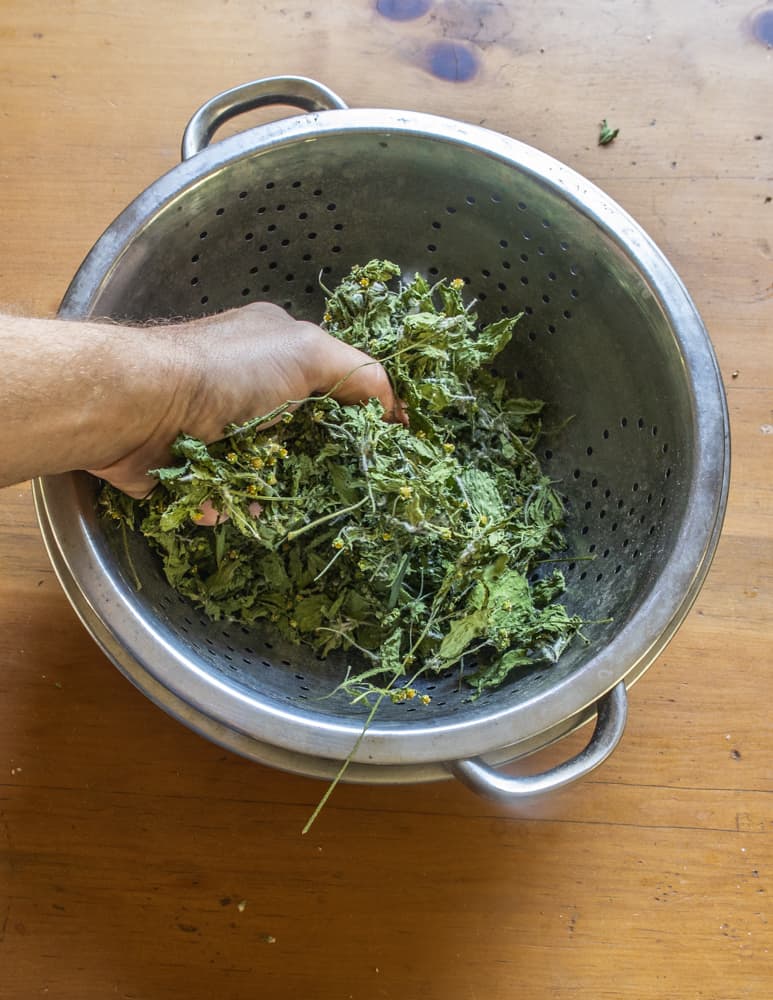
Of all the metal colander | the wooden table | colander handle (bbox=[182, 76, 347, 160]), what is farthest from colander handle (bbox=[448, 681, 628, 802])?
colander handle (bbox=[182, 76, 347, 160])

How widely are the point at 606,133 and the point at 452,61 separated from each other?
0.24m

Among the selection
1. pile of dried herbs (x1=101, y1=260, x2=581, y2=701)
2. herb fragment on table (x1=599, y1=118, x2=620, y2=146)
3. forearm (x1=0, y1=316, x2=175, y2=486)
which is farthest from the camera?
herb fragment on table (x1=599, y1=118, x2=620, y2=146)

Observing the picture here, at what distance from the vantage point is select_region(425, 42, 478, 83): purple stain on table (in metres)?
1.15

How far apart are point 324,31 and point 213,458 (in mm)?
705

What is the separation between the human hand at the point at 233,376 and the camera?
79 centimetres

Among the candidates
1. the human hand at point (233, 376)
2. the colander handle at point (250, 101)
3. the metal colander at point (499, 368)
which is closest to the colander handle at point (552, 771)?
the metal colander at point (499, 368)

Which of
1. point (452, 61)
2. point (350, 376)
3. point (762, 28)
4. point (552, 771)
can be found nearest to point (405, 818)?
point (552, 771)

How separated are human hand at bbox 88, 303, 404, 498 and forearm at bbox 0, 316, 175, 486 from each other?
0.04ft

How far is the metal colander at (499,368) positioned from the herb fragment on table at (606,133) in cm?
30

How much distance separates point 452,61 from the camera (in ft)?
3.77

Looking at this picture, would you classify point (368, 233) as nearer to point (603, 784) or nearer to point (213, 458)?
point (213, 458)

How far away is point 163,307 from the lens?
35.7 inches

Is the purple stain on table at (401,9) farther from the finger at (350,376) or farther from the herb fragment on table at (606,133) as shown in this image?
the finger at (350,376)

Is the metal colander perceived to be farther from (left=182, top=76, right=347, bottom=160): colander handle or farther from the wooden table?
the wooden table
